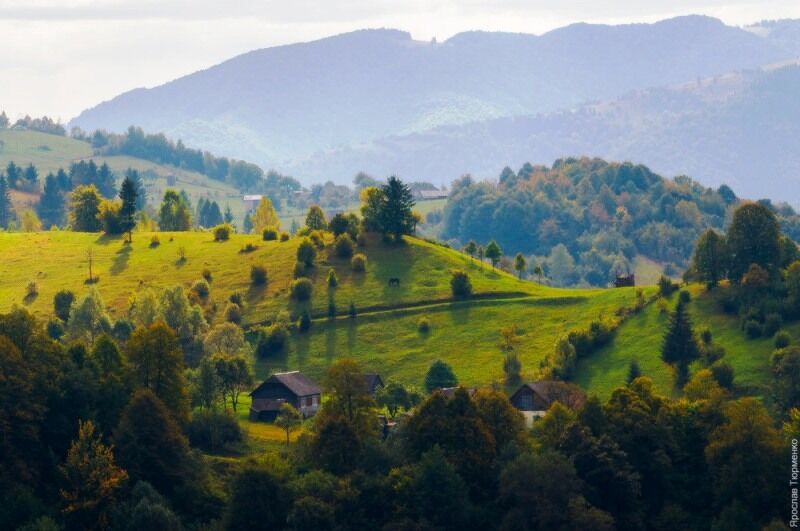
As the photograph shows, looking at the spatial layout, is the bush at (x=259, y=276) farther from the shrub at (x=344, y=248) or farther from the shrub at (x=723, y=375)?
the shrub at (x=723, y=375)

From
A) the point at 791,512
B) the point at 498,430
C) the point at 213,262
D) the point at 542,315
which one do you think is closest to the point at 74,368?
the point at 498,430

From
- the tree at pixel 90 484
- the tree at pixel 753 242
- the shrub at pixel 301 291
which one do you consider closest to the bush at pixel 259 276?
the shrub at pixel 301 291

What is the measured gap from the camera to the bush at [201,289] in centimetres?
18112

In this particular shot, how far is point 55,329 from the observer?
16625 centimetres

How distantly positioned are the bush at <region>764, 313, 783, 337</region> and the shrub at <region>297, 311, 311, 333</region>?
163 ft

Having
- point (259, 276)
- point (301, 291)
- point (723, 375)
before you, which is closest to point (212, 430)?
point (723, 375)

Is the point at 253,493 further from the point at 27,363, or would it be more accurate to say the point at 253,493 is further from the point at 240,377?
the point at 240,377

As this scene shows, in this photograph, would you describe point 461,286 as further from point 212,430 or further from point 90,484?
point 90,484

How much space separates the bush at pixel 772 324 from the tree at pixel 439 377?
29676 millimetres

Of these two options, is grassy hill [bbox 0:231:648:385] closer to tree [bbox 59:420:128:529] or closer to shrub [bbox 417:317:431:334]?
shrub [bbox 417:317:431:334]

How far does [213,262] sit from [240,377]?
52518mm

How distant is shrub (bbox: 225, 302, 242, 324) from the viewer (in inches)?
6855

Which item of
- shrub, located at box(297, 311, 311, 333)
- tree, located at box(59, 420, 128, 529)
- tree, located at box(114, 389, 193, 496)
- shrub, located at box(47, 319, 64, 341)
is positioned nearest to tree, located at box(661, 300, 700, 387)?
shrub, located at box(297, 311, 311, 333)

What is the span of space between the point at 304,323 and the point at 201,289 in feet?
54.1
